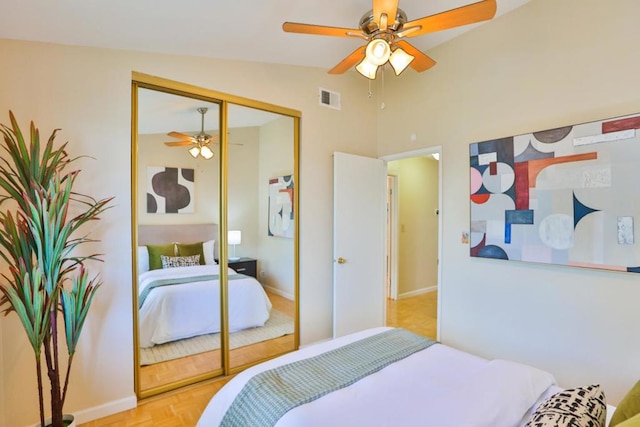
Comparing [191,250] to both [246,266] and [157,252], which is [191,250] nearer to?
[157,252]

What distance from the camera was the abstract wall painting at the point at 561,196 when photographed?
6.77 ft

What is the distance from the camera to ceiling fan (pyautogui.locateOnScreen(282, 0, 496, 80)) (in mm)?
1611

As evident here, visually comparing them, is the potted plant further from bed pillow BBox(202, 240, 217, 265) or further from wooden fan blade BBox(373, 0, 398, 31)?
wooden fan blade BBox(373, 0, 398, 31)

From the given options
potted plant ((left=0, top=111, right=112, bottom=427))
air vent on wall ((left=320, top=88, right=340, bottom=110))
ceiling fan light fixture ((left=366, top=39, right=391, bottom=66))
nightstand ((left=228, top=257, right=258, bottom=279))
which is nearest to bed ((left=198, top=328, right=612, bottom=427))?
potted plant ((left=0, top=111, right=112, bottom=427))

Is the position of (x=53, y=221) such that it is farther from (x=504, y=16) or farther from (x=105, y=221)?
(x=504, y=16)

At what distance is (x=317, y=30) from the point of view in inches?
70.9

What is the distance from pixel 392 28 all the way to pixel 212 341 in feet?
9.14

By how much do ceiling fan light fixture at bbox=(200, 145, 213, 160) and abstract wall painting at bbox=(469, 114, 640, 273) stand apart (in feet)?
7.75

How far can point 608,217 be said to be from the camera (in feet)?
6.95

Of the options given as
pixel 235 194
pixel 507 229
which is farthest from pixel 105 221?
pixel 507 229

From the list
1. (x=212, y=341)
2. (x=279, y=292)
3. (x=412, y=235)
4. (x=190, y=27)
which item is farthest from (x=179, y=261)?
(x=412, y=235)

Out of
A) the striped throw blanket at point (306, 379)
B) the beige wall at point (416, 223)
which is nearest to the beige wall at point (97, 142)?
the striped throw blanket at point (306, 379)

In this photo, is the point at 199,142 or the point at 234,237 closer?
the point at 199,142

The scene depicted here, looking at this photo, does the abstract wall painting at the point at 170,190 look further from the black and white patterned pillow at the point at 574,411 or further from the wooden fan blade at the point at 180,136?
the black and white patterned pillow at the point at 574,411
